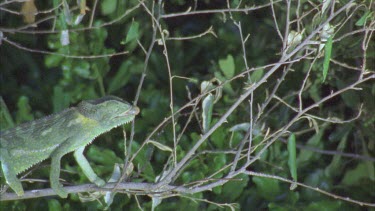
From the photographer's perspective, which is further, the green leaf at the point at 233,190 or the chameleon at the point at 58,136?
the green leaf at the point at 233,190

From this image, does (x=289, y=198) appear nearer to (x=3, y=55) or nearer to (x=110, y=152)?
(x=110, y=152)

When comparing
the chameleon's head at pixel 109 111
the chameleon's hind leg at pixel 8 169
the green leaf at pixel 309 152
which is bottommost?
the green leaf at pixel 309 152

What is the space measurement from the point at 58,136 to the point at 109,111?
0.68 feet

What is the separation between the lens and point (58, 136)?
2.37 m

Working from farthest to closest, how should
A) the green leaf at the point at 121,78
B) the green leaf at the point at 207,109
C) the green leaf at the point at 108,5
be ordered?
1. the green leaf at the point at 121,78
2. the green leaf at the point at 108,5
3. the green leaf at the point at 207,109

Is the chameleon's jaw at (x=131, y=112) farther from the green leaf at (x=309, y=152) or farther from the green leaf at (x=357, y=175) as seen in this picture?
the green leaf at (x=357, y=175)

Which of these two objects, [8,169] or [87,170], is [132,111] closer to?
[87,170]

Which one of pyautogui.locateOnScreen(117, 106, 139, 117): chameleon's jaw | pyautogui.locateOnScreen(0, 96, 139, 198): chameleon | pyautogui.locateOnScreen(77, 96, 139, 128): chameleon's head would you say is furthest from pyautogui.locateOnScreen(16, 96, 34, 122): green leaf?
pyautogui.locateOnScreen(117, 106, 139, 117): chameleon's jaw

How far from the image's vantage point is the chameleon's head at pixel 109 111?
89.4 inches

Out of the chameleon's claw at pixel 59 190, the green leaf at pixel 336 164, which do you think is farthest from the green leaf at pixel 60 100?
the green leaf at pixel 336 164

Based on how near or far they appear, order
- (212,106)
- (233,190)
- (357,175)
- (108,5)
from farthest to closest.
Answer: (357,175), (108,5), (233,190), (212,106)

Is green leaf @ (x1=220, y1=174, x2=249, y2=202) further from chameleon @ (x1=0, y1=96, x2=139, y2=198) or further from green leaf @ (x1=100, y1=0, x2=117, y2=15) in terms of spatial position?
green leaf @ (x1=100, y1=0, x2=117, y2=15)

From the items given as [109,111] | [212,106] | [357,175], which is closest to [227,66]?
[212,106]

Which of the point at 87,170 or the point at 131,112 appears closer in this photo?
the point at 131,112
